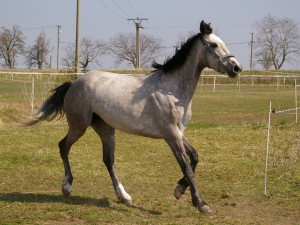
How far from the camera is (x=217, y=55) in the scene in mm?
6285

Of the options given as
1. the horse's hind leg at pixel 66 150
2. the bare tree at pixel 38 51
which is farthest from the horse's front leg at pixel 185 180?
the bare tree at pixel 38 51

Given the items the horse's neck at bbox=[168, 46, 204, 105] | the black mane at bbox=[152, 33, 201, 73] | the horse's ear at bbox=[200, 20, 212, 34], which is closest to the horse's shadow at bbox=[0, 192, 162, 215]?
the horse's neck at bbox=[168, 46, 204, 105]

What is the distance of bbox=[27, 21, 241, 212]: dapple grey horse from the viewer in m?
6.26

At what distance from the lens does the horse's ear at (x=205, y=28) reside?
6343mm

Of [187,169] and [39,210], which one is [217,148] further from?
[39,210]

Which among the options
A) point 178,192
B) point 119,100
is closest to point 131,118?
point 119,100

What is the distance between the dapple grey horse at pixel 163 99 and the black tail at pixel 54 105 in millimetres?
591

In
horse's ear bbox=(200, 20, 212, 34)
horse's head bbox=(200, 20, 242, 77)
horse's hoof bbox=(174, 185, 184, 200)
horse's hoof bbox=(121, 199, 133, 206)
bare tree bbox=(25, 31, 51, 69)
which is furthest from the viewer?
bare tree bbox=(25, 31, 51, 69)

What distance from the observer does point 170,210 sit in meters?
6.38

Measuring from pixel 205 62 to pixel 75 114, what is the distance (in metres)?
2.11

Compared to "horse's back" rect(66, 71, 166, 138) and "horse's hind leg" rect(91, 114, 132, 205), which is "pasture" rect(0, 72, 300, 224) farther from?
"horse's back" rect(66, 71, 166, 138)

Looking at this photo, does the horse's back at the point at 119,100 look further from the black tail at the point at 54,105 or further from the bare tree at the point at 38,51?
the bare tree at the point at 38,51

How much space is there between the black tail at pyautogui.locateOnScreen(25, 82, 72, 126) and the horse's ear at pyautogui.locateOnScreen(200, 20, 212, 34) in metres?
2.44

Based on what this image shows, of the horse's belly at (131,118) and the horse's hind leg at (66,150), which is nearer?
the horse's belly at (131,118)
